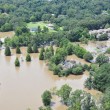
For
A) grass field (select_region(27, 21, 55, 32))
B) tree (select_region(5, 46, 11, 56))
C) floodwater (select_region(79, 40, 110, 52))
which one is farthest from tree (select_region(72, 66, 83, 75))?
grass field (select_region(27, 21, 55, 32))

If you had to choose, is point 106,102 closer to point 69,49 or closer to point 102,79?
point 102,79

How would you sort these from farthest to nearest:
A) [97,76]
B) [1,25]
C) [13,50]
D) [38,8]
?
[38,8] < [1,25] < [13,50] < [97,76]

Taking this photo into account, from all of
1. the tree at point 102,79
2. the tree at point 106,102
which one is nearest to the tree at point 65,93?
the tree at point 106,102

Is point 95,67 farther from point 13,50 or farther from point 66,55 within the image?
point 13,50

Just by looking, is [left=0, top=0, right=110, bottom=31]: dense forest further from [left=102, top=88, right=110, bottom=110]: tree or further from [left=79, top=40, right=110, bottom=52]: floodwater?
[left=102, top=88, right=110, bottom=110]: tree

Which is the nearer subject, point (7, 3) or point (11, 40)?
point (11, 40)

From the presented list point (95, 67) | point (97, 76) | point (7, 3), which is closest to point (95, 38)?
point (95, 67)

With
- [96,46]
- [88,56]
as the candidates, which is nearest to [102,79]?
[88,56]
